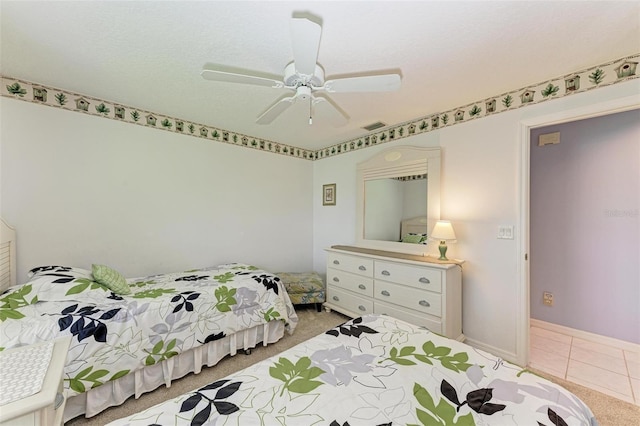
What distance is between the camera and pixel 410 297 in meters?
2.56

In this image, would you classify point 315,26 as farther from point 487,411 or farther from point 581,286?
point 581,286

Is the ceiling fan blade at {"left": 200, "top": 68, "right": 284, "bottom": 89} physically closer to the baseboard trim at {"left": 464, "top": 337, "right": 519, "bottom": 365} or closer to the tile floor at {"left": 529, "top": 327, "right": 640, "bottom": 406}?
the baseboard trim at {"left": 464, "top": 337, "right": 519, "bottom": 365}

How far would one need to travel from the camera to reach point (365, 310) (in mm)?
2967

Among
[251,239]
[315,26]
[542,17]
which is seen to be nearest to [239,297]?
[251,239]

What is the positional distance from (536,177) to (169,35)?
3824 mm

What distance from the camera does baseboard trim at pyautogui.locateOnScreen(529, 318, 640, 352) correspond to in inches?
95.9

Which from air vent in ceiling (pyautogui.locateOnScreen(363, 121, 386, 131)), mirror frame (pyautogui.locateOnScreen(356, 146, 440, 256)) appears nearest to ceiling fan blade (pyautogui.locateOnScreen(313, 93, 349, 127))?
air vent in ceiling (pyautogui.locateOnScreen(363, 121, 386, 131))

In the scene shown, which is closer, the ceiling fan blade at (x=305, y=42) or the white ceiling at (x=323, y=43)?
the ceiling fan blade at (x=305, y=42)

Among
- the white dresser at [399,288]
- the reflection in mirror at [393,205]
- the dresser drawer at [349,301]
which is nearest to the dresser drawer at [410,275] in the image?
the white dresser at [399,288]

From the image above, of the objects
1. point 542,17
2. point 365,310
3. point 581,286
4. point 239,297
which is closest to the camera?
point 542,17

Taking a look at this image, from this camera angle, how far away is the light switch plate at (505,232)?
2.29 m

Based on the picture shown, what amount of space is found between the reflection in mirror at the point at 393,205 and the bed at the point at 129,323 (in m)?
1.64

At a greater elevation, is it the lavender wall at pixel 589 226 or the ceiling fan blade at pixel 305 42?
the ceiling fan blade at pixel 305 42

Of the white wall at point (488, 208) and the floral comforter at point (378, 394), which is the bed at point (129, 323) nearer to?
the floral comforter at point (378, 394)
